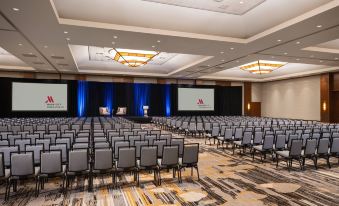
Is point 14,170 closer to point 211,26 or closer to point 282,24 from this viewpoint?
point 211,26

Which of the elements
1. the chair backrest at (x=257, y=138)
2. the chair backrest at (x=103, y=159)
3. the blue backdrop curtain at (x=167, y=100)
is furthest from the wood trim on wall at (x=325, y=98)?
the chair backrest at (x=103, y=159)

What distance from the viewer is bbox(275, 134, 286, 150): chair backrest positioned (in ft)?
23.7

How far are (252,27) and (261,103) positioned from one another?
746 inches

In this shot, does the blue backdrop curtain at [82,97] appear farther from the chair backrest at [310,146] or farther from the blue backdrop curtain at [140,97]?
the chair backrest at [310,146]

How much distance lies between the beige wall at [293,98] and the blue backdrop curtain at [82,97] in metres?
16.9

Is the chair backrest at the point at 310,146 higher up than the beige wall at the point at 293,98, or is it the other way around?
the beige wall at the point at 293,98

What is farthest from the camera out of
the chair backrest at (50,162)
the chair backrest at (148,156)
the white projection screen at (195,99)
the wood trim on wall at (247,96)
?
the wood trim on wall at (247,96)

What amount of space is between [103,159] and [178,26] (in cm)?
555

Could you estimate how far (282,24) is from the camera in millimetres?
8055

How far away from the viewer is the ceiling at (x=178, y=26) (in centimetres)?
686

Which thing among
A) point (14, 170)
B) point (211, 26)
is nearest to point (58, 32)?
point (211, 26)

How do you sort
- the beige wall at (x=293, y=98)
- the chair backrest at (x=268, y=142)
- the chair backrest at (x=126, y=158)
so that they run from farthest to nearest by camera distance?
the beige wall at (x=293, y=98)
the chair backrest at (x=268, y=142)
the chair backrest at (x=126, y=158)

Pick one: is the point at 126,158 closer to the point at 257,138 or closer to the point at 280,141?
the point at 280,141

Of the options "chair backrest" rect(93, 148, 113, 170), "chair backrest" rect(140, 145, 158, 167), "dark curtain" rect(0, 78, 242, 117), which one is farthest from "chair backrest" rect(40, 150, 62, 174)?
"dark curtain" rect(0, 78, 242, 117)
